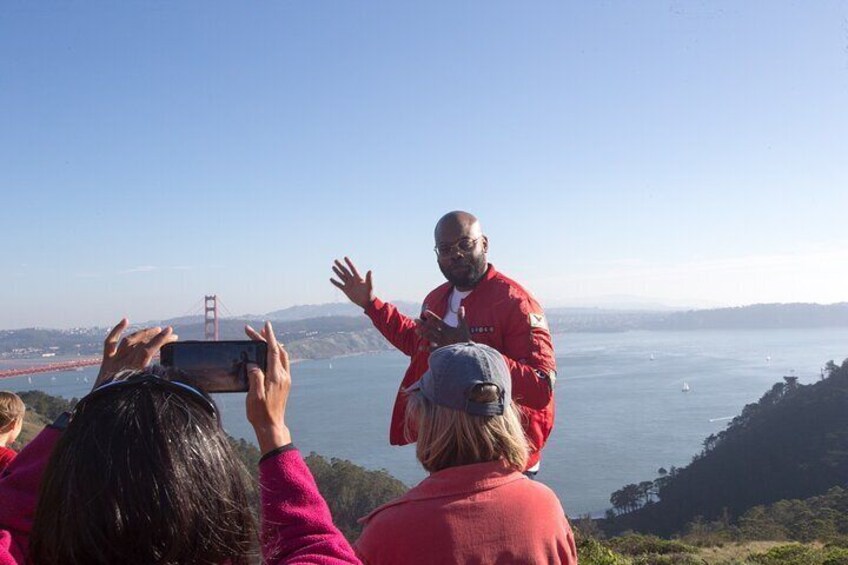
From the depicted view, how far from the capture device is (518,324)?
6.55ft

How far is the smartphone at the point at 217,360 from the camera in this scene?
1.05 meters

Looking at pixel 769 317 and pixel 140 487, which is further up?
pixel 140 487

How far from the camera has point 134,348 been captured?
3.89 feet

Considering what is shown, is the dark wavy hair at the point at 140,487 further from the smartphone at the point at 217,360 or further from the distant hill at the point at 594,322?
the distant hill at the point at 594,322

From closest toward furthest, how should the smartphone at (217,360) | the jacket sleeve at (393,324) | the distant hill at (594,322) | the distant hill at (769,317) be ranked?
1. the smartphone at (217,360)
2. the jacket sleeve at (393,324)
3. the distant hill at (594,322)
4. the distant hill at (769,317)

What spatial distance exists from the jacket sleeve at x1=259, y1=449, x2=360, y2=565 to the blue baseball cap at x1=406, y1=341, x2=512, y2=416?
18.1 inches

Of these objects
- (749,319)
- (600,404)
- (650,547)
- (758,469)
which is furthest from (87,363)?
(749,319)

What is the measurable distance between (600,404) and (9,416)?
A: 190 feet

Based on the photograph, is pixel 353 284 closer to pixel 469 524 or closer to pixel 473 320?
pixel 473 320

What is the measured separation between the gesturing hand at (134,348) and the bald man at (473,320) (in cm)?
75

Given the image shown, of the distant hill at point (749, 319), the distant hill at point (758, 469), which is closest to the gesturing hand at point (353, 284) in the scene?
the distant hill at point (758, 469)

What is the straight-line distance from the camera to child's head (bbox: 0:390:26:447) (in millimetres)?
2168

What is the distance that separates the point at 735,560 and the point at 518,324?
772 cm

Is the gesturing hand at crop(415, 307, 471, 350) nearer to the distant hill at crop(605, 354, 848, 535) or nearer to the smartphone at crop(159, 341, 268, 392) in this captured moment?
the smartphone at crop(159, 341, 268, 392)
